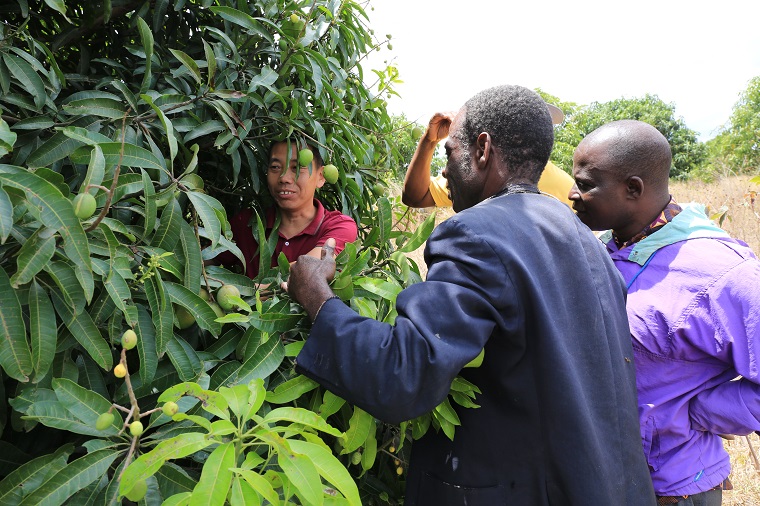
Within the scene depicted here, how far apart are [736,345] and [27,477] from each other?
68.1 inches

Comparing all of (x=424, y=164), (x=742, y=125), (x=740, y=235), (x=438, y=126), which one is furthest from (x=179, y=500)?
(x=742, y=125)

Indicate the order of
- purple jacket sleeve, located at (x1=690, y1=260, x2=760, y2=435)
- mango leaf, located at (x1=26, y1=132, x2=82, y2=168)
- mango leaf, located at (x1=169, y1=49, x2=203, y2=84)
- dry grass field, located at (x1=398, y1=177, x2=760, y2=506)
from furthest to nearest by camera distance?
dry grass field, located at (x1=398, y1=177, x2=760, y2=506) → mango leaf, located at (x1=169, y1=49, x2=203, y2=84) → purple jacket sleeve, located at (x1=690, y1=260, x2=760, y2=435) → mango leaf, located at (x1=26, y1=132, x2=82, y2=168)

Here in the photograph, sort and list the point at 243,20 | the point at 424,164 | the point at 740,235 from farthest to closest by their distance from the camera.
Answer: the point at 740,235 < the point at 424,164 < the point at 243,20

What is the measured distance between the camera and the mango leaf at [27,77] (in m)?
1.43

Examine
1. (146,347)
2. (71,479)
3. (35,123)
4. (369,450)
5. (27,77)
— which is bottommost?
(369,450)

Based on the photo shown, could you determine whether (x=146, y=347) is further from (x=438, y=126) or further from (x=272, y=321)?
(x=438, y=126)

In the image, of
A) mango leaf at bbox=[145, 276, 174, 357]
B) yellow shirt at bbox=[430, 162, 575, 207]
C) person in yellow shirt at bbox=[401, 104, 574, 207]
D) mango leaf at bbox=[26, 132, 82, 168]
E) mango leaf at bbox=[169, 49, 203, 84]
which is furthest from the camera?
yellow shirt at bbox=[430, 162, 575, 207]

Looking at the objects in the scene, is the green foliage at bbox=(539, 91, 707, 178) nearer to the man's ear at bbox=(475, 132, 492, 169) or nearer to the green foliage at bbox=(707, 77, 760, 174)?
the green foliage at bbox=(707, 77, 760, 174)

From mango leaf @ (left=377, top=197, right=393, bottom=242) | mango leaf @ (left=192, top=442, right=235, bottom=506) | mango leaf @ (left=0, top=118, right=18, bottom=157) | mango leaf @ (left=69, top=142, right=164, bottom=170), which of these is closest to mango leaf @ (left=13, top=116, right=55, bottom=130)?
mango leaf @ (left=69, top=142, right=164, bottom=170)

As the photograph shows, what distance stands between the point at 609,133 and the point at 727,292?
64cm

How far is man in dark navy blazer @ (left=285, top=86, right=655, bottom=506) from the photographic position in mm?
1132

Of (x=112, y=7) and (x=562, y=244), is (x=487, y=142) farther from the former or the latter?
(x=112, y=7)

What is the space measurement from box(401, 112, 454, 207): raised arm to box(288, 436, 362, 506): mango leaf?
165 centimetres

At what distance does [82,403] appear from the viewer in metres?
1.09
